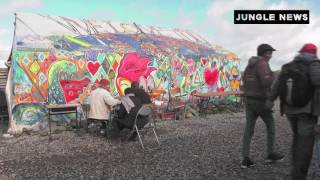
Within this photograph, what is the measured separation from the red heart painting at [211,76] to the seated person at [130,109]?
334 inches

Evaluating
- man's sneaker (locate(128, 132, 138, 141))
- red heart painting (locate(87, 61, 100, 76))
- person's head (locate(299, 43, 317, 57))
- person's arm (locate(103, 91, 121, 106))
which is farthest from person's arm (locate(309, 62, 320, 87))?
red heart painting (locate(87, 61, 100, 76))

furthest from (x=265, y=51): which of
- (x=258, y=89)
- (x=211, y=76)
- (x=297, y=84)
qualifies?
(x=211, y=76)

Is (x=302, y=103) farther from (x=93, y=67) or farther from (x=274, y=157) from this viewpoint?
(x=93, y=67)

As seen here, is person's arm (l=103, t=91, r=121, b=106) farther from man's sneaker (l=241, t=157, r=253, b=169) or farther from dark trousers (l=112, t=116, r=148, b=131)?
man's sneaker (l=241, t=157, r=253, b=169)

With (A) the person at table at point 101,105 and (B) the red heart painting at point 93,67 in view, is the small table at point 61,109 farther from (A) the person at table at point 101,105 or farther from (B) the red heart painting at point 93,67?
(B) the red heart painting at point 93,67

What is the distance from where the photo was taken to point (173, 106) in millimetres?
14742

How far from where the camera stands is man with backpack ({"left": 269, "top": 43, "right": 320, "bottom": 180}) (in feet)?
16.2

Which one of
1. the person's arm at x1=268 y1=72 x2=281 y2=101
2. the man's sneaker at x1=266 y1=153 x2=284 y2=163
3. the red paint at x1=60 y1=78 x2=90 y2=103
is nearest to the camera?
the person's arm at x1=268 y1=72 x2=281 y2=101

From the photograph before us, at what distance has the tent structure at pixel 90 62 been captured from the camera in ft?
40.1

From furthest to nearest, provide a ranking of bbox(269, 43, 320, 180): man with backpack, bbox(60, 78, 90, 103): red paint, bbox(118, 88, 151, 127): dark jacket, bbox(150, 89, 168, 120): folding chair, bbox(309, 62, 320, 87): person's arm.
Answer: bbox(150, 89, 168, 120): folding chair
bbox(60, 78, 90, 103): red paint
bbox(118, 88, 151, 127): dark jacket
bbox(269, 43, 320, 180): man with backpack
bbox(309, 62, 320, 87): person's arm

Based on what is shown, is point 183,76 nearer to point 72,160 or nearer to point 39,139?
point 39,139

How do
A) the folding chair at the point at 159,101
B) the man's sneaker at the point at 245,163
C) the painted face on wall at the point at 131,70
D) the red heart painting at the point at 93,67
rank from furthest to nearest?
the painted face on wall at the point at 131,70
the folding chair at the point at 159,101
the red heart painting at the point at 93,67
the man's sneaker at the point at 245,163

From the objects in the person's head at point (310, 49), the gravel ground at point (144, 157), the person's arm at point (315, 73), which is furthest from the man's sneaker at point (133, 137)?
the person's arm at point (315, 73)

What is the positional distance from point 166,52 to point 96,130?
6249 mm
